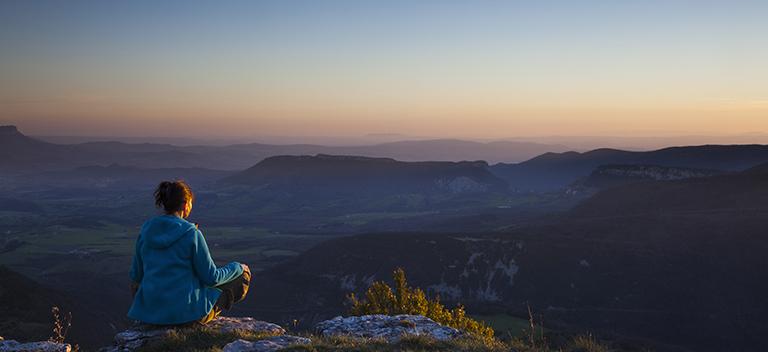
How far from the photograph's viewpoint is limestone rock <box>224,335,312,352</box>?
26.7 ft

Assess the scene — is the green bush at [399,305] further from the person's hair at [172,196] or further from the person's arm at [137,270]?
the person's hair at [172,196]

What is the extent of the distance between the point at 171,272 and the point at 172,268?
71 mm

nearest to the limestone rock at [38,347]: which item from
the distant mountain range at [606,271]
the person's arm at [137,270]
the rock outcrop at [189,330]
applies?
the rock outcrop at [189,330]

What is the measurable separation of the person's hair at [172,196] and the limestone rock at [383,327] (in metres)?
4.25

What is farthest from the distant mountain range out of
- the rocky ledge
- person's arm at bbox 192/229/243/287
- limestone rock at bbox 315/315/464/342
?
person's arm at bbox 192/229/243/287

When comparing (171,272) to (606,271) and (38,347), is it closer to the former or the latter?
(38,347)

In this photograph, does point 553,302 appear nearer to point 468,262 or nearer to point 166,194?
point 468,262

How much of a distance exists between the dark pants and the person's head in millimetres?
1649

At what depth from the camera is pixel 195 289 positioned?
852 cm

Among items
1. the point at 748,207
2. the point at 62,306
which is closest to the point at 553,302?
the point at 748,207

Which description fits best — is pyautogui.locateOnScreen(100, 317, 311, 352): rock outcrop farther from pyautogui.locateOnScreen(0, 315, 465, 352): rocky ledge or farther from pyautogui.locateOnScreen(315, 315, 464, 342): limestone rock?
pyautogui.locateOnScreen(315, 315, 464, 342): limestone rock

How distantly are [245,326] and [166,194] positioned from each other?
339 cm

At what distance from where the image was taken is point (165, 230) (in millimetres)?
8070

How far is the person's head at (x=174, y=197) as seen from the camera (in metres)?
8.06
